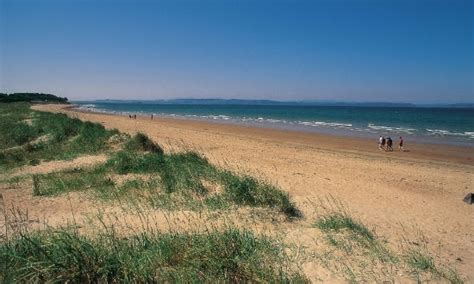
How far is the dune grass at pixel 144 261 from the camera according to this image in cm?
406

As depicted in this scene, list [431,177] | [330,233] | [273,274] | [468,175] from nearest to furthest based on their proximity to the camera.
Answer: [273,274], [330,233], [431,177], [468,175]

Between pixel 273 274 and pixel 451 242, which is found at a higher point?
pixel 273 274

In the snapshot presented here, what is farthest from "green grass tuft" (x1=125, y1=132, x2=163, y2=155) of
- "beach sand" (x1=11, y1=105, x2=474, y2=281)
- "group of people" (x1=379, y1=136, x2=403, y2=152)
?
"group of people" (x1=379, y1=136, x2=403, y2=152)

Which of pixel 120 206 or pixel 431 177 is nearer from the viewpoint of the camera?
pixel 120 206

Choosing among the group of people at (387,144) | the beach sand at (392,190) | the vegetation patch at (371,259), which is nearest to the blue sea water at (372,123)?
the group of people at (387,144)

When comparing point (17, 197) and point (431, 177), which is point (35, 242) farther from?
point (431, 177)

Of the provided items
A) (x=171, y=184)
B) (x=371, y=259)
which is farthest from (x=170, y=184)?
(x=371, y=259)

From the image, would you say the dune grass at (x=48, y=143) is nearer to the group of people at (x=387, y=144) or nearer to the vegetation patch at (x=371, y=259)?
the vegetation patch at (x=371, y=259)

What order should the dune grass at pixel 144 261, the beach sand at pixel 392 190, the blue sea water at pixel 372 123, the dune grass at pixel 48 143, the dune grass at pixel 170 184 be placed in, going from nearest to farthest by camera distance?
1. the dune grass at pixel 144 261
2. the beach sand at pixel 392 190
3. the dune grass at pixel 170 184
4. the dune grass at pixel 48 143
5. the blue sea water at pixel 372 123

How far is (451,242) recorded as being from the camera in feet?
22.4

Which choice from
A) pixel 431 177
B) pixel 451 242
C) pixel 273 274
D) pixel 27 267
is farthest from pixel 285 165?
pixel 27 267

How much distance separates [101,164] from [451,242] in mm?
9796

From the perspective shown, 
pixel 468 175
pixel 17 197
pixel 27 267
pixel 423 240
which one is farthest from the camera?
pixel 468 175

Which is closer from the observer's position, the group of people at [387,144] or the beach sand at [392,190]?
the beach sand at [392,190]
